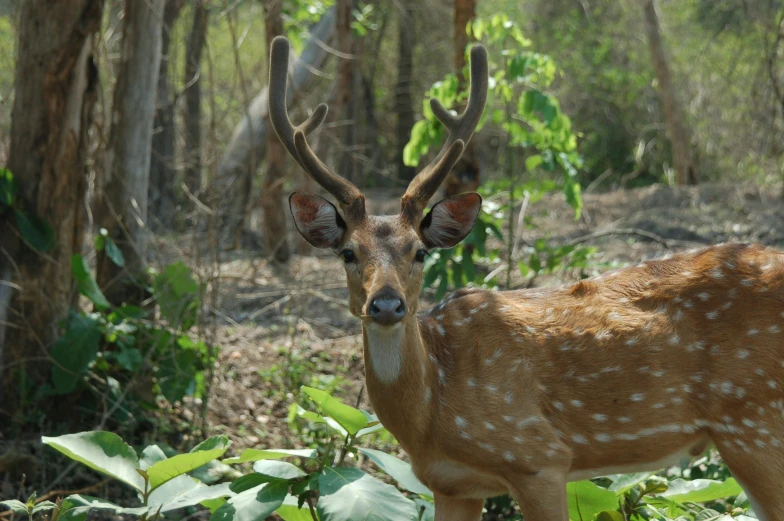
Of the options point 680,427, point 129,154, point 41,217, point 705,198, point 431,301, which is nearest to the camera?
point 680,427

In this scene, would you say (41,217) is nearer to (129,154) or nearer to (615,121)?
(129,154)

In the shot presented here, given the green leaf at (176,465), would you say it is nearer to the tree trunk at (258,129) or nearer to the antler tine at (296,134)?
the antler tine at (296,134)

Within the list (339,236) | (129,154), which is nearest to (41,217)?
(129,154)

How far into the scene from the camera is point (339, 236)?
4.34m

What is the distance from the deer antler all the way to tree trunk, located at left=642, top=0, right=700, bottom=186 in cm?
1039

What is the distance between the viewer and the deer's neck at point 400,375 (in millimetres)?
4164

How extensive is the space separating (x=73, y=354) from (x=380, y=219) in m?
2.69

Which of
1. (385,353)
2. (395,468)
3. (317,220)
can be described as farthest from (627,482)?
(317,220)

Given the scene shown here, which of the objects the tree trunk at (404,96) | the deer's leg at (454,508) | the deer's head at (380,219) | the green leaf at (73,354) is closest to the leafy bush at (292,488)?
the deer's leg at (454,508)

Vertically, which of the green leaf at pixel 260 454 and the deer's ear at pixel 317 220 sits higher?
the deer's ear at pixel 317 220

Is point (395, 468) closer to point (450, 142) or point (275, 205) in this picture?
point (450, 142)

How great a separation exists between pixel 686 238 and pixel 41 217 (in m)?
7.41

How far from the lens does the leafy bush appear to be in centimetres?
400

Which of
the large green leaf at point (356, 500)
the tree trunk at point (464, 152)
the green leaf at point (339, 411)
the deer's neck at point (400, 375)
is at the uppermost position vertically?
the tree trunk at point (464, 152)
